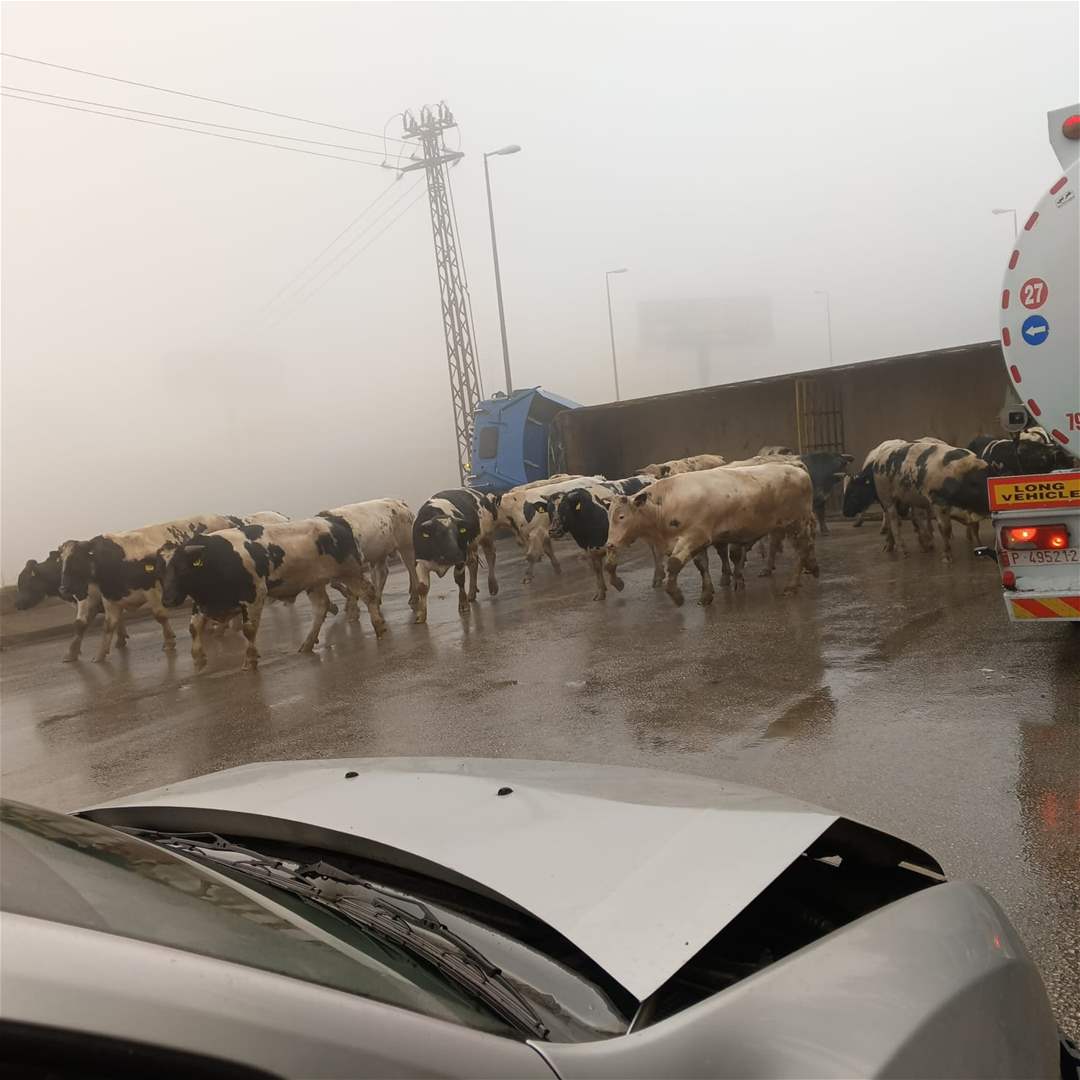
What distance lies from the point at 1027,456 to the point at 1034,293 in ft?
10.9

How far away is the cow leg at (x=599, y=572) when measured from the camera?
43.4 ft

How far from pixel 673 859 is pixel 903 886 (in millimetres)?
760

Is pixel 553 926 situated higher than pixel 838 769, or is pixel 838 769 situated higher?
pixel 553 926

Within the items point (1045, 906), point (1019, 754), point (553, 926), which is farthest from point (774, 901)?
point (1019, 754)

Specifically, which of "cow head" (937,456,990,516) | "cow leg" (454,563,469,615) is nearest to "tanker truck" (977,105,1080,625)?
"cow head" (937,456,990,516)

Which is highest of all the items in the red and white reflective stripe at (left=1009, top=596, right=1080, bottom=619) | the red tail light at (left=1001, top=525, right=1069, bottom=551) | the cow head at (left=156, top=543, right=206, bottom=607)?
the red tail light at (left=1001, top=525, right=1069, bottom=551)

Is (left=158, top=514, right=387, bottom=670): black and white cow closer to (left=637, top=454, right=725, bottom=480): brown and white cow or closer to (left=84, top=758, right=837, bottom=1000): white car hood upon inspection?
(left=637, top=454, right=725, bottom=480): brown and white cow

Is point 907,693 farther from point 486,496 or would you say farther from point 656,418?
point 656,418

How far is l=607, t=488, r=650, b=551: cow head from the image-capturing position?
1291 cm

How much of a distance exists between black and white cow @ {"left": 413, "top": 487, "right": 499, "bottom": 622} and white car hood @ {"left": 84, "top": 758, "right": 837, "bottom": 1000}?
33.6 ft

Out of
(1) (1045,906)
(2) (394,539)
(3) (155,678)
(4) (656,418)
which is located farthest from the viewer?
(4) (656,418)

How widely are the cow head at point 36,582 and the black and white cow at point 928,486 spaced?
13.6 metres

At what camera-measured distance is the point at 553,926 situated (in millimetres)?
1731

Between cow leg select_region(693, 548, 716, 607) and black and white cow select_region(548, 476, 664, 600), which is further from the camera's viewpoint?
black and white cow select_region(548, 476, 664, 600)
